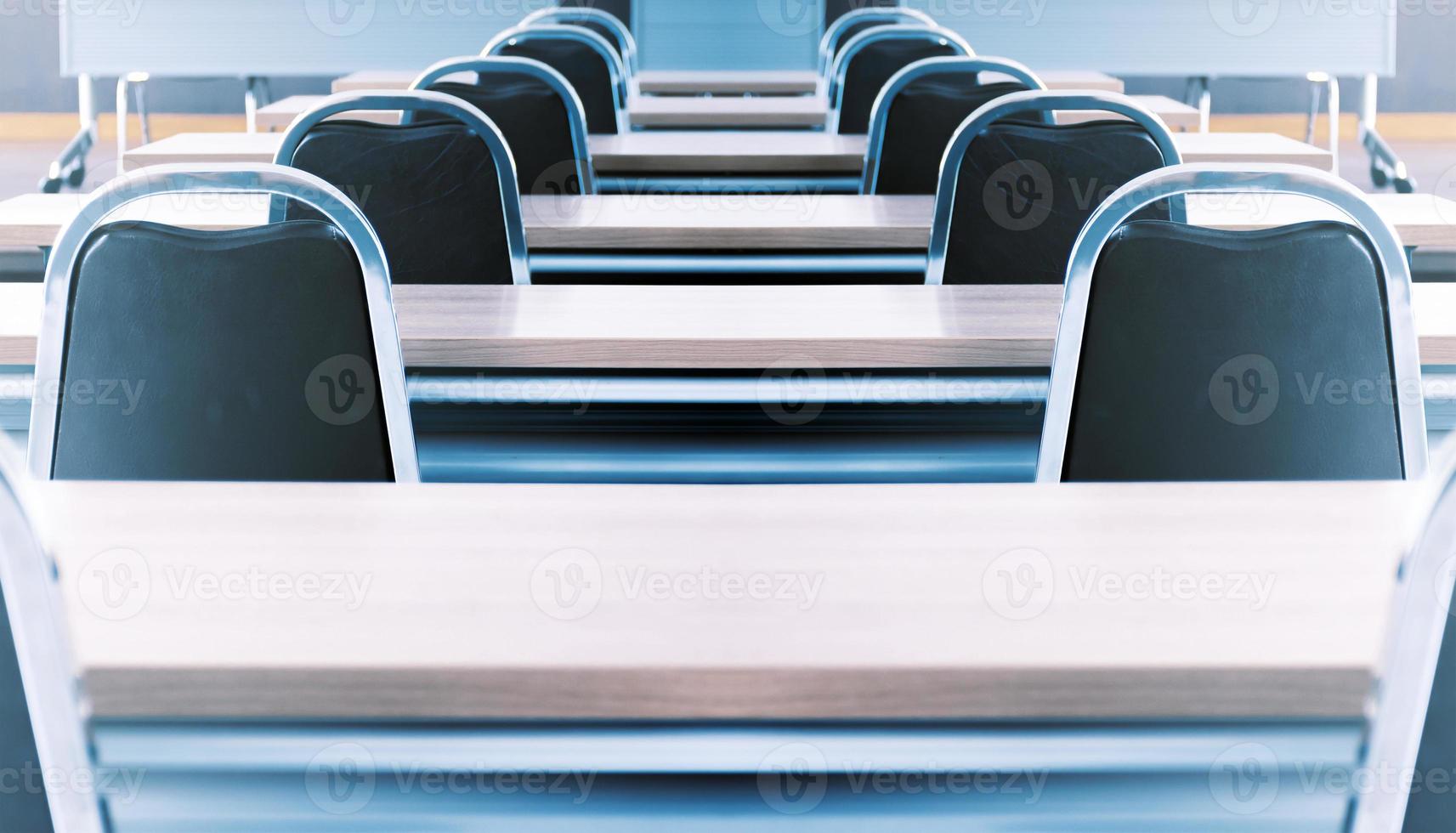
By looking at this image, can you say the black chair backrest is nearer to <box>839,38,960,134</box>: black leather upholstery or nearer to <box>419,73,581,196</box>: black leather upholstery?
<box>839,38,960,134</box>: black leather upholstery

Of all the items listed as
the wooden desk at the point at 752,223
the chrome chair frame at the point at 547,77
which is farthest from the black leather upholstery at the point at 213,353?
the chrome chair frame at the point at 547,77

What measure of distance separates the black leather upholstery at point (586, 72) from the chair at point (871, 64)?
2.36 ft

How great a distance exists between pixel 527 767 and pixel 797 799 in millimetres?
150

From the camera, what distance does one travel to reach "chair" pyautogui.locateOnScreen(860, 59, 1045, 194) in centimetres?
314

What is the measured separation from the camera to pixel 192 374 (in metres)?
1.40

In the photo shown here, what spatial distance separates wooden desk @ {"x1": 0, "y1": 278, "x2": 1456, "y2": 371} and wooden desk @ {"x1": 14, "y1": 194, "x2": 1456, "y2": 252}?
0.63 meters

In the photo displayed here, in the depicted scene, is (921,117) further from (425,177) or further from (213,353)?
(213,353)

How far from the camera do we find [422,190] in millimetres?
2334

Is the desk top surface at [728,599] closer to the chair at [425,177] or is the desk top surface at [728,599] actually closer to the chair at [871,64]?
the chair at [425,177]

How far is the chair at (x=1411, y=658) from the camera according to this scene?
0.69m

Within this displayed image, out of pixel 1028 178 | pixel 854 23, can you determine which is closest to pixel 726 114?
pixel 854 23

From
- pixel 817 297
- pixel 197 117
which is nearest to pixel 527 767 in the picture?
pixel 817 297

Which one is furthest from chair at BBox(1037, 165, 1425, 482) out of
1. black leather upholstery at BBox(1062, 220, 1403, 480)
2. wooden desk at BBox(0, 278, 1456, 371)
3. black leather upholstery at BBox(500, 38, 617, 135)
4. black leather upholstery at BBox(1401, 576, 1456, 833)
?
black leather upholstery at BBox(500, 38, 617, 135)

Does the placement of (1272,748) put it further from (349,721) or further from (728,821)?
(349,721)
